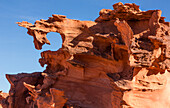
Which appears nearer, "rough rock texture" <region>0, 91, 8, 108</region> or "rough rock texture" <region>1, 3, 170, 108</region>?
"rough rock texture" <region>1, 3, 170, 108</region>

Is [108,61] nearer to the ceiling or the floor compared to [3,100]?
nearer to the ceiling

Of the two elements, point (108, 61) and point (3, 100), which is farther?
point (3, 100)

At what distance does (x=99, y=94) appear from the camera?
865 centimetres

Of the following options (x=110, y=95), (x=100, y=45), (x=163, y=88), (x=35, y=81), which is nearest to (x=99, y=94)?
(x=110, y=95)

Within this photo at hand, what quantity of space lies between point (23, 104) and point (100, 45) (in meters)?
5.40

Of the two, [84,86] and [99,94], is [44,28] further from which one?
[99,94]

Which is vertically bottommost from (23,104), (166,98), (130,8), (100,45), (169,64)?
(23,104)

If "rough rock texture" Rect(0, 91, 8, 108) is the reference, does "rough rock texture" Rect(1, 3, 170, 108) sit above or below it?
above

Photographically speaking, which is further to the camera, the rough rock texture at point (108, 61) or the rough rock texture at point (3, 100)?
the rough rock texture at point (3, 100)

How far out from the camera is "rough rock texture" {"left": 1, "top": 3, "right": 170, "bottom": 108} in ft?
21.7

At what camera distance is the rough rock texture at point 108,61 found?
6628 millimetres

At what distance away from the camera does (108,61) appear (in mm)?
8422

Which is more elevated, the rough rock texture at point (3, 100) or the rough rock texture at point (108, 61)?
the rough rock texture at point (108, 61)

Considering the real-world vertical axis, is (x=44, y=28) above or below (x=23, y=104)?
above
